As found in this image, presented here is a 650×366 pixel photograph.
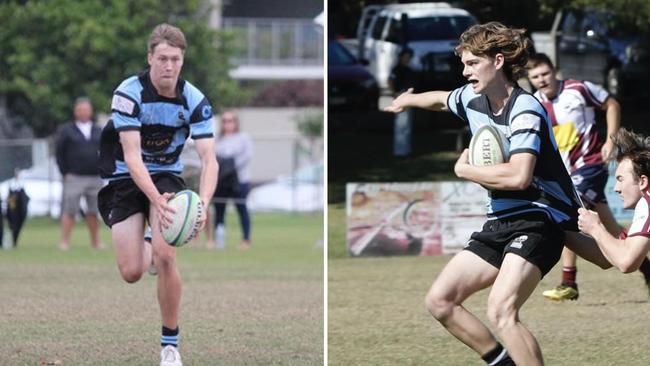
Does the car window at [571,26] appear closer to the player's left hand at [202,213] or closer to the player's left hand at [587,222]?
the player's left hand at [202,213]

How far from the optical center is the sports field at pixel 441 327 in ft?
27.4

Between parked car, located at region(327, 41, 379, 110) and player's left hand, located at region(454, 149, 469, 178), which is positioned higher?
player's left hand, located at region(454, 149, 469, 178)

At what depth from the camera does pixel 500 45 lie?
6734mm

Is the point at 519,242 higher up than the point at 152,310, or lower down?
higher up

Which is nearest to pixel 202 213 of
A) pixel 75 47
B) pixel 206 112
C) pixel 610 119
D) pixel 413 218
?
pixel 206 112

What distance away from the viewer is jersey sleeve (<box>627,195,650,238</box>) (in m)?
6.30

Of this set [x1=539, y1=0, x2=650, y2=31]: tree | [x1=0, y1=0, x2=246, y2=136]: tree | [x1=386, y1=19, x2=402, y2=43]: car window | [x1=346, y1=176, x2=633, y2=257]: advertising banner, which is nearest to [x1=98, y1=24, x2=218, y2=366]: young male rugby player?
[x1=346, y1=176, x2=633, y2=257]: advertising banner

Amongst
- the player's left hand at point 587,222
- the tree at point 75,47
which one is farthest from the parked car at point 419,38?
the player's left hand at point 587,222

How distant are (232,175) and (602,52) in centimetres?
709

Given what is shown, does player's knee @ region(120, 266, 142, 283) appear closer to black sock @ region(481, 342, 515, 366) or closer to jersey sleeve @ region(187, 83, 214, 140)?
jersey sleeve @ region(187, 83, 214, 140)

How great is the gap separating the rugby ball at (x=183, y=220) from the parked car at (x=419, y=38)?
53.0ft

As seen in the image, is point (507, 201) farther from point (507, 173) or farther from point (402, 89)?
point (402, 89)

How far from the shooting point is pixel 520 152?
650 cm

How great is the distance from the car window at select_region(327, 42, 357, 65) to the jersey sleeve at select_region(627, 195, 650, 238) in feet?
62.5
